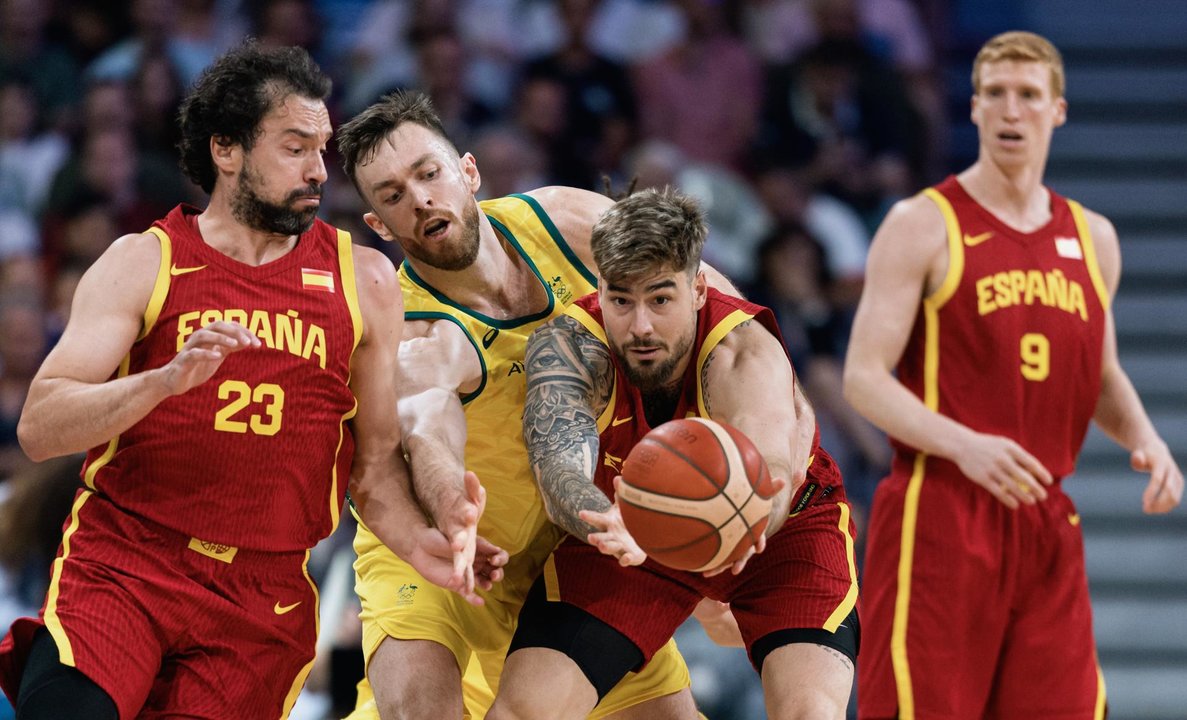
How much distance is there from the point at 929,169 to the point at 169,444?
666 cm

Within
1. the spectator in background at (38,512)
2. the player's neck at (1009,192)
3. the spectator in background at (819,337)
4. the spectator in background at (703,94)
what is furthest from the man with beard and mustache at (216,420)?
the spectator in background at (703,94)

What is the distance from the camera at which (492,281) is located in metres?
4.99

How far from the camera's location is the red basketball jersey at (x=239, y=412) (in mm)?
3990

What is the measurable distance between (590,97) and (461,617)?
532 centimetres

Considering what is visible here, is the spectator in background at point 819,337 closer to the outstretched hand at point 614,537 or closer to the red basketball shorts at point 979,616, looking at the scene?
the red basketball shorts at point 979,616

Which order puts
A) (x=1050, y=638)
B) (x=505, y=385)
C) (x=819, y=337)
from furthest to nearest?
(x=819, y=337)
(x=1050, y=638)
(x=505, y=385)

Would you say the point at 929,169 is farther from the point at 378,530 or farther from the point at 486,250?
the point at 378,530

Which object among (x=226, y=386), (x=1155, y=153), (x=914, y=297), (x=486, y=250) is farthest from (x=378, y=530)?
(x=1155, y=153)

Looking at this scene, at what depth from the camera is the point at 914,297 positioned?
5480 millimetres

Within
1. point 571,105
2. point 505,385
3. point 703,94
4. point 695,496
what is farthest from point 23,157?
point 695,496

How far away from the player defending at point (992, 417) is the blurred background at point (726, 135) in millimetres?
2944

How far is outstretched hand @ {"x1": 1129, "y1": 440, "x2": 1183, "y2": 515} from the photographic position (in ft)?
18.0

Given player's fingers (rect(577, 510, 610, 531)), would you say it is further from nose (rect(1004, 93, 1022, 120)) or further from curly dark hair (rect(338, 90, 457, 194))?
nose (rect(1004, 93, 1022, 120))

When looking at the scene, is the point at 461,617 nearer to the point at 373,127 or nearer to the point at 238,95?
the point at 373,127
